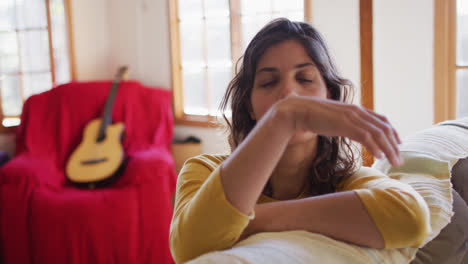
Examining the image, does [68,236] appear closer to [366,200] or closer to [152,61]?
[152,61]

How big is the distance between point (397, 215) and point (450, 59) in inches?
74.7

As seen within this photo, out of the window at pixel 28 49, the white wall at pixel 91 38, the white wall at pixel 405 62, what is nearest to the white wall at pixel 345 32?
the white wall at pixel 405 62

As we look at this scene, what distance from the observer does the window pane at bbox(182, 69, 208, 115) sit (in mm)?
3715

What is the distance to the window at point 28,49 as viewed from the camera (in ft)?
11.9

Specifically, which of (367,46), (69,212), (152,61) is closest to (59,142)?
(69,212)

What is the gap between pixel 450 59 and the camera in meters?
2.28

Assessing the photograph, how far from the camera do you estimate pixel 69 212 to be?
2.51 m

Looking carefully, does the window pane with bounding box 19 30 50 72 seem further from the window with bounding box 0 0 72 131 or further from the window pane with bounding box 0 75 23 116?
the window pane with bounding box 0 75 23 116

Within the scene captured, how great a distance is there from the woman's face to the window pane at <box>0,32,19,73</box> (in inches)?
133

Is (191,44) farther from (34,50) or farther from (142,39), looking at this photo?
(34,50)

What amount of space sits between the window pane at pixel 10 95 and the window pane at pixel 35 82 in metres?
0.06

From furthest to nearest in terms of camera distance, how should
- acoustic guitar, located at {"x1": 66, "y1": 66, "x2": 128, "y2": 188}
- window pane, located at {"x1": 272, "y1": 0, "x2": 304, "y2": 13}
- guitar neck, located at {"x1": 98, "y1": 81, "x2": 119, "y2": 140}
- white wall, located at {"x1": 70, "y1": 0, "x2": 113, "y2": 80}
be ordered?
1. white wall, located at {"x1": 70, "y1": 0, "x2": 113, "y2": 80}
2. guitar neck, located at {"x1": 98, "y1": 81, "x2": 119, "y2": 140}
3. window pane, located at {"x1": 272, "y1": 0, "x2": 304, "y2": 13}
4. acoustic guitar, located at {"x1": 66, "y1": 66, "x2": 128, "y2": 188}

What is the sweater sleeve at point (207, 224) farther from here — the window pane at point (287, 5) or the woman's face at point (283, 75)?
the window pane at point (287, 5)

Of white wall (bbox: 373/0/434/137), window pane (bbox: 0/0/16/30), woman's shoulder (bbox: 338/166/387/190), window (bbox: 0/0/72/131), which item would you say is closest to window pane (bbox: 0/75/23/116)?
window (bbox: 0/0/72/131)
